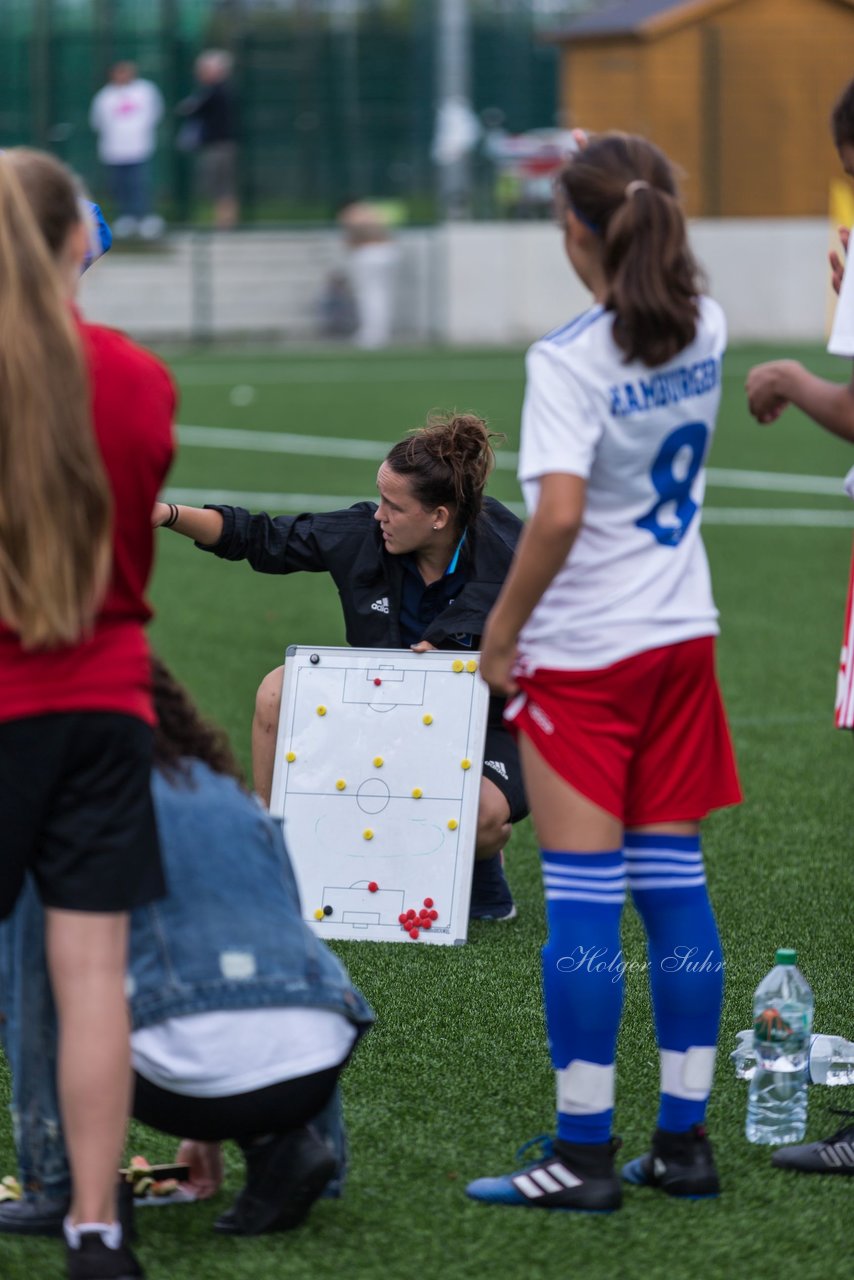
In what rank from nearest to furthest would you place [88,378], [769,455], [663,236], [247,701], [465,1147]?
[88,378], [663,236], [465,1147], [247,701], [769,455]

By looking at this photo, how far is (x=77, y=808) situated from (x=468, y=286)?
24752 mm

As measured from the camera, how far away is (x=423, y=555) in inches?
201

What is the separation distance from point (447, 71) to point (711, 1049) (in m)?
27.3

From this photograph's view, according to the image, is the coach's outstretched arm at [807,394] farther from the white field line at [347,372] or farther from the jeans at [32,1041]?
the white field line at [347,372]

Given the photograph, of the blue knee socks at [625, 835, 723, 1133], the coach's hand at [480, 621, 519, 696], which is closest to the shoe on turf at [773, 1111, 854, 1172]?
the blue knee socks at [625, 835, 723, 1133]

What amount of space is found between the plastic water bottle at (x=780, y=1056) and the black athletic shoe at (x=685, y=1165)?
29cm

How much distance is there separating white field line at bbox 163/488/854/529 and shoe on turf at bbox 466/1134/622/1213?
911cm

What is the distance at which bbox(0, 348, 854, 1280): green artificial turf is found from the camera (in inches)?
131

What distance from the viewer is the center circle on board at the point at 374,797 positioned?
5145 mm

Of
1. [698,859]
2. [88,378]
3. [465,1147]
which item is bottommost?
[465,1147]

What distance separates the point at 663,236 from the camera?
3199 mm

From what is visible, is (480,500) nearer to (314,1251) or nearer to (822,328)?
(314,1251)

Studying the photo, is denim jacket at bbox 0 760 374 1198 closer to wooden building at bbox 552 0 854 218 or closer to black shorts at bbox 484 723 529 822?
black shorts at bbox 484 723 529 822

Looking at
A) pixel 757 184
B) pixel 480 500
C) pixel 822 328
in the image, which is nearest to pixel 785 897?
pixel 480 500
